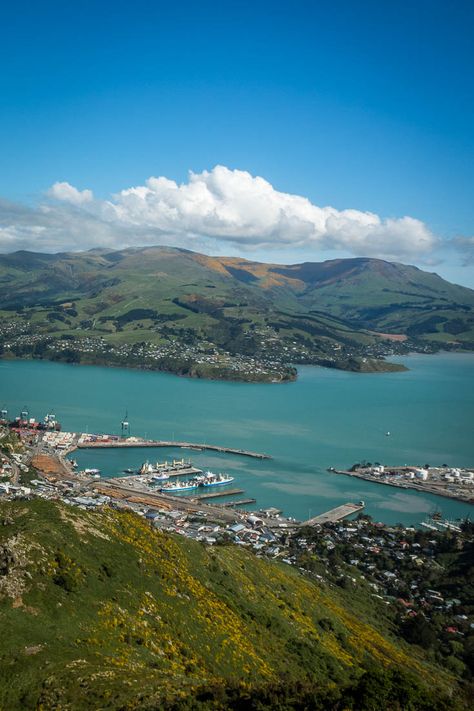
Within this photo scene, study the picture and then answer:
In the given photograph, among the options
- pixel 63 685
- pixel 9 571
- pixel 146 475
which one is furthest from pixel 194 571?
pixel 146 475

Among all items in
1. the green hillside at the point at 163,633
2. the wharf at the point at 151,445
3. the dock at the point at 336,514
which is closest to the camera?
the green hillside at the point at 163,633

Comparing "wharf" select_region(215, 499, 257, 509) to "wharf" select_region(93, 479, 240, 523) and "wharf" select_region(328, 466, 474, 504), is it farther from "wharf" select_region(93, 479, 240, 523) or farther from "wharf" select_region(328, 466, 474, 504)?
"wharf" select_region(328, 466, 474, 504)

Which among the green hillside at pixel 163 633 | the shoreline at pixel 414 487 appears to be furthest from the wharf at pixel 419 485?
the green hillside at pixel 163 633

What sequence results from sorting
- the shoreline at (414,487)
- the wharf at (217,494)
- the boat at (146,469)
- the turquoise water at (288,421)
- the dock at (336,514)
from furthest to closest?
the boat at (146,469) < the turquoise water at (288,421) < the shoreline at (414,487) < the wharf at (217,494) < the dock at (336,514)

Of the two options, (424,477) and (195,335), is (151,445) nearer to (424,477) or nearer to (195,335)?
(424,477)

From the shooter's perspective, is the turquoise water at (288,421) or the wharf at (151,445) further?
the wharf at (151,445)

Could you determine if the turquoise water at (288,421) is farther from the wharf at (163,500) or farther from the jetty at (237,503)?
the wharf at (163,500)
